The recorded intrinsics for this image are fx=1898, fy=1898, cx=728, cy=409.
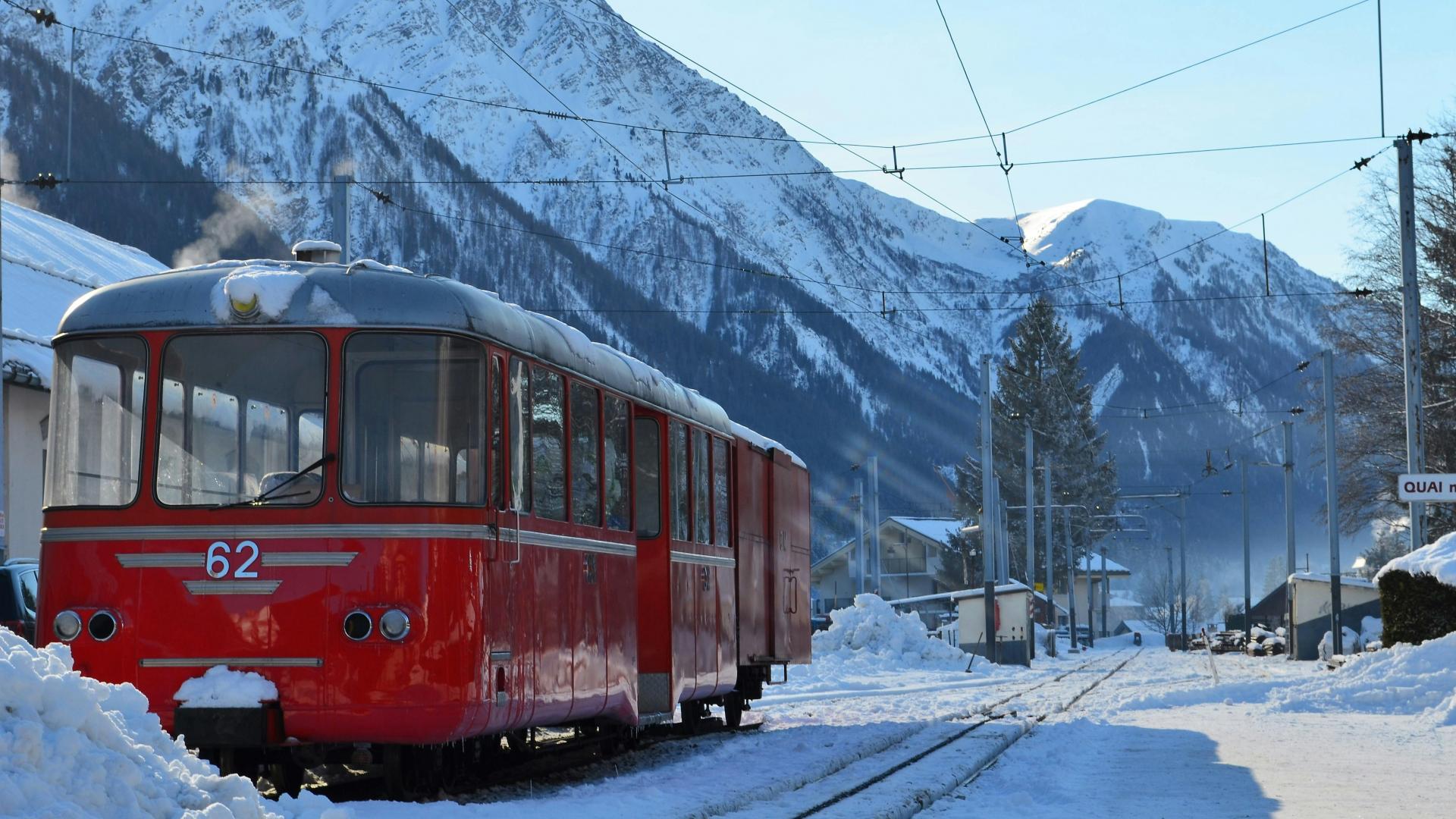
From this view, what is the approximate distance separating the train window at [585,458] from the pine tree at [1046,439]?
77353 millimetres

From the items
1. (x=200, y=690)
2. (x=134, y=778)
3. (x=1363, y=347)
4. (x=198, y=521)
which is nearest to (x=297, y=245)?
(x=198, y=521)

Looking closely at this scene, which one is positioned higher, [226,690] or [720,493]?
[720,493]

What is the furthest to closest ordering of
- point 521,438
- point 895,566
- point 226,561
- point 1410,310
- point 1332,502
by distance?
point 895,566 → point 1332,502 → point 1410,310 → point 521,438 → point 226,561

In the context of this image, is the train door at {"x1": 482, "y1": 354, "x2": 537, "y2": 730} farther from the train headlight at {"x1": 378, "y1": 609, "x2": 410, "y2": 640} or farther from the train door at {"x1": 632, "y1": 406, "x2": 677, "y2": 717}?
the train door at {"x1": 632, "y1": 406, "x2": 677, "y2": 717}

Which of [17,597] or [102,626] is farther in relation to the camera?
[17,597]

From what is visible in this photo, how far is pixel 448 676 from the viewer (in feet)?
32.6

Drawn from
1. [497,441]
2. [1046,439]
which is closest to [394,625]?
[497,441]

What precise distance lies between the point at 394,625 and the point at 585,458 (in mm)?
2880

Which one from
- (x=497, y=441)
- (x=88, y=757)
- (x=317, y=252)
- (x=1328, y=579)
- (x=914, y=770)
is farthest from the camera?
(x=1328, y=579)

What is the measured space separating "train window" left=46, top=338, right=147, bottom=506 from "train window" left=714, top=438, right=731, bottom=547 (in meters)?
6.87

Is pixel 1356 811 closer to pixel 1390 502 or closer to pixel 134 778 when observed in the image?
pixel 134 778

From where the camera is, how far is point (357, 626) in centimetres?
994

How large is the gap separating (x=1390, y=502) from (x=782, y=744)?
43.8 meters

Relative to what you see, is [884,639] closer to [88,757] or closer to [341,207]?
[341,207]
